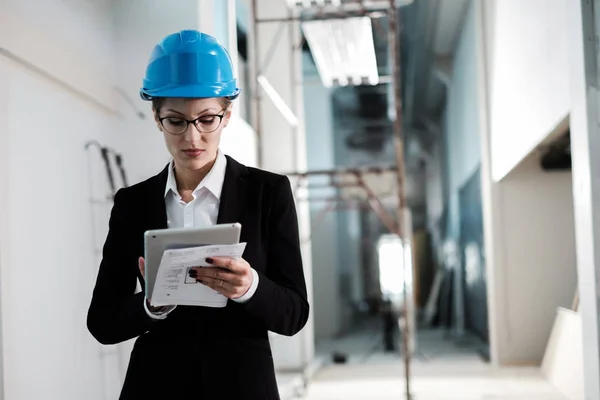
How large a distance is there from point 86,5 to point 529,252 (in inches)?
250

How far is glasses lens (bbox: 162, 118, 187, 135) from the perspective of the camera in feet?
5.61


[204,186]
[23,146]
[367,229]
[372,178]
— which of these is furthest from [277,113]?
[367,229]

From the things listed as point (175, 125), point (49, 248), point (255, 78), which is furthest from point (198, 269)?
point (255, 78)

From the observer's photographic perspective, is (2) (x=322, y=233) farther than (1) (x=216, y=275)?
Yes

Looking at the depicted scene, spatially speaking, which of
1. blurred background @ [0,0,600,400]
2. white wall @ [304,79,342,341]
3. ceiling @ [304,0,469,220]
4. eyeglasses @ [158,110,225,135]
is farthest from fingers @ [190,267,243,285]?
white wall @ [304,79,342,341]

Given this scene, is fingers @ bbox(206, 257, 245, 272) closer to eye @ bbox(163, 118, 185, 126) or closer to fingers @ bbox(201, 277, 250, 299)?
fingers @ bbox(201, 277, 250, 299)

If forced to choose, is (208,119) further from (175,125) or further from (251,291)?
(251,291)

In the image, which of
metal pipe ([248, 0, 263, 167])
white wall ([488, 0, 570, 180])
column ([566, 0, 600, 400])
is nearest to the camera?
column ([566, 0, 600, 400])

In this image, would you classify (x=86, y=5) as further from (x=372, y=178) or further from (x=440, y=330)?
(x=372, y=178)

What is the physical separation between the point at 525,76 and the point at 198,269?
5502 millimetres

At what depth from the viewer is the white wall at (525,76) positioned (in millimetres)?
5059

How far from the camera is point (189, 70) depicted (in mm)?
1739

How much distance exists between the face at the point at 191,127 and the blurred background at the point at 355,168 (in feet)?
5.15

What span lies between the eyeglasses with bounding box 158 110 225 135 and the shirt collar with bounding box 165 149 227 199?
75 mm
